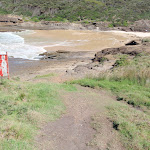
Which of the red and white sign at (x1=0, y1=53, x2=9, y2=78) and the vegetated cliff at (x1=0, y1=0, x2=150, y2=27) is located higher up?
the vegetated cliff at (x1=0, y1=0, x2=150, y2=27)

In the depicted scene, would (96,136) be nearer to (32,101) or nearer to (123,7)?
(32,101)

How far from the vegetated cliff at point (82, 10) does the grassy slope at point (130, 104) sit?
47.2 meters

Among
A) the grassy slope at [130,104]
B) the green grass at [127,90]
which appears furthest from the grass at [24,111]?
the grassy slope at [130,104]

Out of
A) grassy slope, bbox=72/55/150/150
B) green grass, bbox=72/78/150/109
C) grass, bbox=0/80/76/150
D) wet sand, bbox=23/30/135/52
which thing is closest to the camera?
grass, bbox=0/80/76/150

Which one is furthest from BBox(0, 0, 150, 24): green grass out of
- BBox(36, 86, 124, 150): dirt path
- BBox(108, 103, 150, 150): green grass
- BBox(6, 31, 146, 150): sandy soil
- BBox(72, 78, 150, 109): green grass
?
BBox(108, 103, 150, 150): green grass

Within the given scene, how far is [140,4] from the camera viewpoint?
Answer: 67.2 m

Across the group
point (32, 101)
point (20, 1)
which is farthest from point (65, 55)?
point (20, 1)

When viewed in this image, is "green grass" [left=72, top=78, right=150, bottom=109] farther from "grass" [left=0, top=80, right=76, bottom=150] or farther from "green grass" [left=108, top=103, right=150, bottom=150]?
"grass" [left=0, top=80, right=76, bottom=150]

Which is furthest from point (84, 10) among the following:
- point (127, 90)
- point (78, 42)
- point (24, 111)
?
point (24, 111)

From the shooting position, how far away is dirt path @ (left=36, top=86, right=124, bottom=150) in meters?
4.04

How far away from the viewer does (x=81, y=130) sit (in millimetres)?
4594

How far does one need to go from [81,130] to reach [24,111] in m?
1.48

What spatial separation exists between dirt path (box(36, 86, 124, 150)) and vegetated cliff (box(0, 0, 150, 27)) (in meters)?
49.9

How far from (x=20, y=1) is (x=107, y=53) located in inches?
2893
